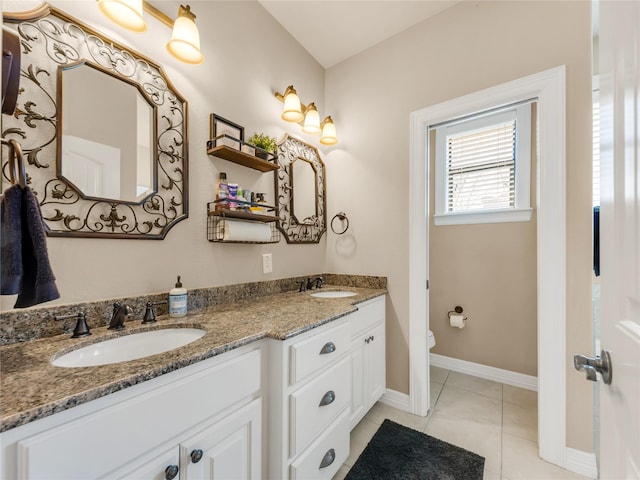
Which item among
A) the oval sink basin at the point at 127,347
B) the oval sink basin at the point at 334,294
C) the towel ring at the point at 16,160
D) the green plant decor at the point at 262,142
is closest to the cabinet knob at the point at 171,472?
the oval sink basin at the point at 127,347

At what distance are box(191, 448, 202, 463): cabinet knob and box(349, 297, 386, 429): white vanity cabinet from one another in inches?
36.9

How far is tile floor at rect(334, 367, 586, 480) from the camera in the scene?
1487 mm

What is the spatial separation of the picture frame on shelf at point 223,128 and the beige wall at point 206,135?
0.03 m

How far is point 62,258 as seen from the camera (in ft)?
3.37

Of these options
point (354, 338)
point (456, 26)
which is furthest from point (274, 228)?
point (456, 26)

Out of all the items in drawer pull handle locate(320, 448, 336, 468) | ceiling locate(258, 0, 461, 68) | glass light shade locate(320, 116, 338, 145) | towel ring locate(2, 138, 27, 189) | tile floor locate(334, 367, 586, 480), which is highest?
ceiling locate(258, 0, 461, 68)

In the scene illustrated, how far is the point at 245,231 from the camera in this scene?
1.54 meters

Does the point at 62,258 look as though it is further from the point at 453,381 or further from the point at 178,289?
the point at 453,381

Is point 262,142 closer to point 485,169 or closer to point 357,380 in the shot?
point 357,380

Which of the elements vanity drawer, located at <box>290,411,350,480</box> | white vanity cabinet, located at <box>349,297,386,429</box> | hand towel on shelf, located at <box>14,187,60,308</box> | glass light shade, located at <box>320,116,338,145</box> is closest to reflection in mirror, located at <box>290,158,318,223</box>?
glass light shade, located at <box>320,116,338,145</box>

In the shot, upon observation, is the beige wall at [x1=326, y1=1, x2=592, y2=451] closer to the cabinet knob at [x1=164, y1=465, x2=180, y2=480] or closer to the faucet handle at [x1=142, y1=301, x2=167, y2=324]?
the faucet handle at [x1=142, y1=301, x2=167, y2=324]

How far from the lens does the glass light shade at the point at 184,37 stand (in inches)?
47.9

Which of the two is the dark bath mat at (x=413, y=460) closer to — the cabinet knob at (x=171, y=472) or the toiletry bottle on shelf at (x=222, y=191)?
the cabinet knob at (x=171, y=472)

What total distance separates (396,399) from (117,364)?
1883 millimetres
